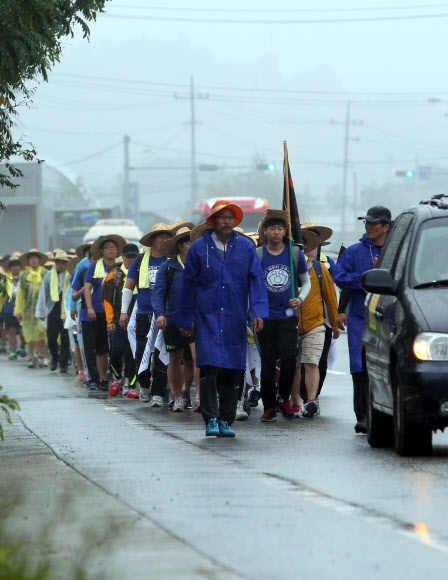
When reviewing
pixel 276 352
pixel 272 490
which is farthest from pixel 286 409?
pixel 272 490

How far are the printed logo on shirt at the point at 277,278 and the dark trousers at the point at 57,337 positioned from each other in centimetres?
1131

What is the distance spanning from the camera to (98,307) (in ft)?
70.9

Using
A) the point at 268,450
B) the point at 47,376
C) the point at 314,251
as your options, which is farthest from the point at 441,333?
the point at 47,376

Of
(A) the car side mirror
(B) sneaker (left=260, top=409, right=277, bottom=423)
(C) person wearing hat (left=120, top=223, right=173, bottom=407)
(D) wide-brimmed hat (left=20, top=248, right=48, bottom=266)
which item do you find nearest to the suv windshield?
(A) the car side mirror

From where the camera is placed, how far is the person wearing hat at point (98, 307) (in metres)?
21.4

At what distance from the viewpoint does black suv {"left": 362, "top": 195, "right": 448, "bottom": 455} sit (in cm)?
1078

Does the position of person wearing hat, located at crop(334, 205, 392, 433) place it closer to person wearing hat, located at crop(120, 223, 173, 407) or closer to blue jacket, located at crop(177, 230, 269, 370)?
blue jacket, located at crop(177, 230, 269, 370)

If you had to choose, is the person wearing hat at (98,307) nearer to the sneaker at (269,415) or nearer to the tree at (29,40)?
the sneaker at (269,415)

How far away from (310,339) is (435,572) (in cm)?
912

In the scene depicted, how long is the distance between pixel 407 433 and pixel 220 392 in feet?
8.41

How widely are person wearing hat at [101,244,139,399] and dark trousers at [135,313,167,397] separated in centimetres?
71

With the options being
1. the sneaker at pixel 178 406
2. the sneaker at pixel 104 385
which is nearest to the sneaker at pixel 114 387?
the sneaker at pixel 104 385

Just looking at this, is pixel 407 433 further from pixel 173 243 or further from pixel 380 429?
pixel 173 243

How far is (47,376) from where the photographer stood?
82.5 feet
